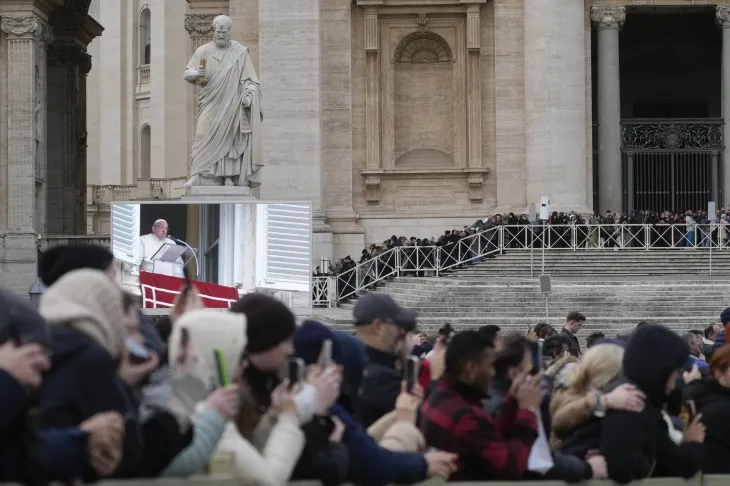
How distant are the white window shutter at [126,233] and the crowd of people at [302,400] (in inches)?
642

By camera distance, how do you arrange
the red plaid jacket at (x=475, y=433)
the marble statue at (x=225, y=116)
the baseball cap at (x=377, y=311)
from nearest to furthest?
the red plaid jacket at (x=475, y=433), the baseball cap at (x=377, y=311), the marble statue at (x=225, y=116)

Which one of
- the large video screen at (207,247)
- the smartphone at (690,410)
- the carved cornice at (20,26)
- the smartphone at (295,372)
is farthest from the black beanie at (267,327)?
the carved cornice at (20,26)

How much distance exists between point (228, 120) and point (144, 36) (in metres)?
42.0

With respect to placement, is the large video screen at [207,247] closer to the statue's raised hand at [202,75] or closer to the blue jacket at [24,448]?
the statue's raised hand at [202,75]

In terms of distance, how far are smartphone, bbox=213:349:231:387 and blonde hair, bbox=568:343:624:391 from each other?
8.14 ft

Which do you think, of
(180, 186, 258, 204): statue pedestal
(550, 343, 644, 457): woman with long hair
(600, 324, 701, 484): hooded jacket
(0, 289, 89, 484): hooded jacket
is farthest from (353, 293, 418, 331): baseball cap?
(180, 186, 258, 204): statue pedestal

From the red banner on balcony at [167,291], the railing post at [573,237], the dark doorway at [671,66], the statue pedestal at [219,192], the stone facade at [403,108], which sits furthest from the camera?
the dark doorway at [671,66]

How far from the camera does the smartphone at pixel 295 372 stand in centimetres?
627

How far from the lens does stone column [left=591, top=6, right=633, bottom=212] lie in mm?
36938

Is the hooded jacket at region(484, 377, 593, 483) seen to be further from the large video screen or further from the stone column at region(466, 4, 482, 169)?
the stone column at region(466, 4, 482, 169)

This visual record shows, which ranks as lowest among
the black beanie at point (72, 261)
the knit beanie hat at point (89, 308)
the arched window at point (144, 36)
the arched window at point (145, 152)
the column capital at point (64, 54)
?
the knit beanie hat at point (89, 308)

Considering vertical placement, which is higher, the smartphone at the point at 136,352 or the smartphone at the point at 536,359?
the smartphone at the point at 136,352

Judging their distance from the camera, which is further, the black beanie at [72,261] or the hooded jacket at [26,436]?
the black beanie at [72,261]

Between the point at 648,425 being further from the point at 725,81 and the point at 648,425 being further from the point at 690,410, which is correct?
the point at 725,81
